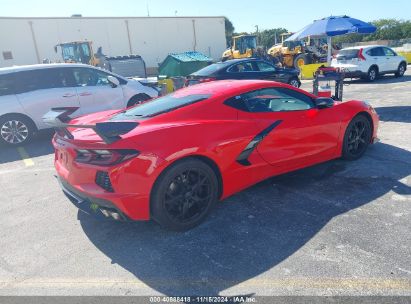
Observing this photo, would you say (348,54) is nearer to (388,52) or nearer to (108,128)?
(388,52)

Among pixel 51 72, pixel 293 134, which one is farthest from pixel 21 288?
pixel 51 72

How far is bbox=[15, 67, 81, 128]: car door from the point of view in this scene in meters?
7.34

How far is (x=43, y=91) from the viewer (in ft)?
24.6

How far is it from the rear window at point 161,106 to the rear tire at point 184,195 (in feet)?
2.48

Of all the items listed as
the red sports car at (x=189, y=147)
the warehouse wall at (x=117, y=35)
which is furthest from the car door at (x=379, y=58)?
the warehouse wall at (x=117, y=35)

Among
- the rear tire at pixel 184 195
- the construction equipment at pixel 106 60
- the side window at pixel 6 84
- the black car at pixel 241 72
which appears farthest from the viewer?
the construction equipment at pixel 106 60

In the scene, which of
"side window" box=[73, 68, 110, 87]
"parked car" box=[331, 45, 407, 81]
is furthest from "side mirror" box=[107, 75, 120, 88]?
"parked car" box=[331, 45, 407, 81]

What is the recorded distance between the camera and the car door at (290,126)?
3906 mm

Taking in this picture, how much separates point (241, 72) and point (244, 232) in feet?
28.0

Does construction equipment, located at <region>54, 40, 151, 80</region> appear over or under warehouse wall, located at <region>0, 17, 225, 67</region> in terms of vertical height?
under

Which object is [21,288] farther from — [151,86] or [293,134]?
[151,86]

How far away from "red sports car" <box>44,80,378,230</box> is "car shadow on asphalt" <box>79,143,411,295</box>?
256 mm

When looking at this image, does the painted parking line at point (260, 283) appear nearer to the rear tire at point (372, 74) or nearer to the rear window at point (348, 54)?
the rear tire at point (372, 74)

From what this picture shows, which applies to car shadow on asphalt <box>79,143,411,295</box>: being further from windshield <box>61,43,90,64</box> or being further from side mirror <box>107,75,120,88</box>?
windshield <box>61,43,90,64</box>
